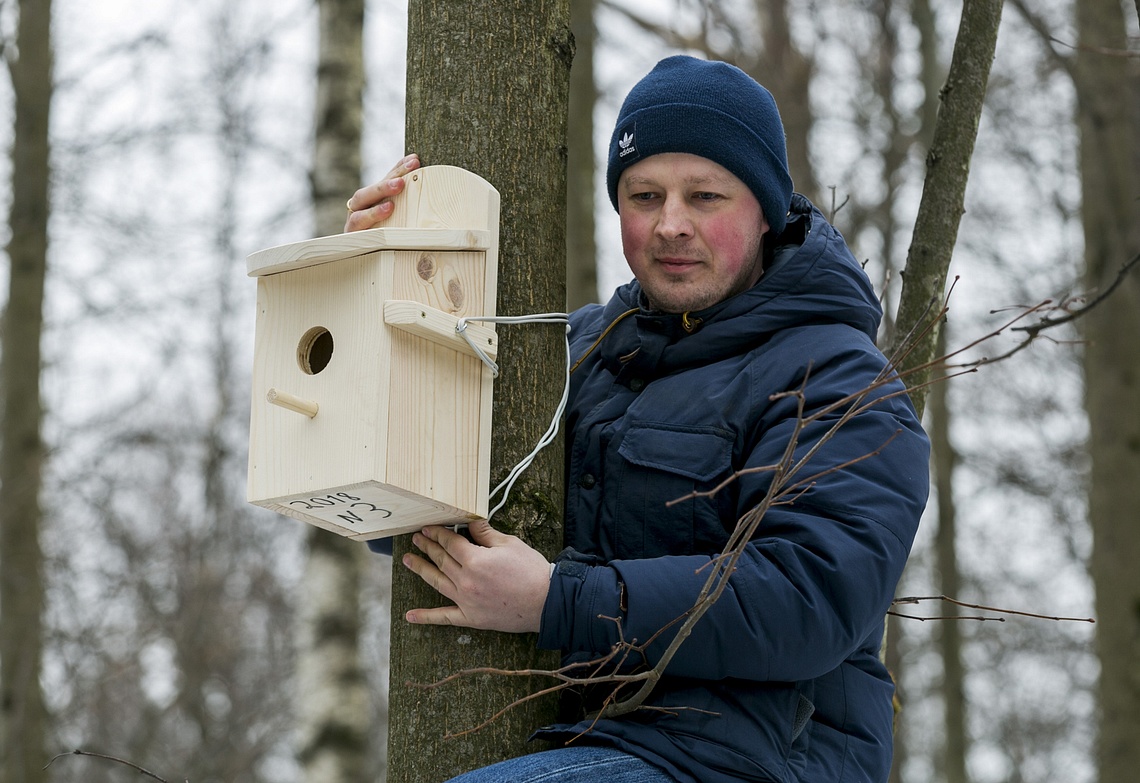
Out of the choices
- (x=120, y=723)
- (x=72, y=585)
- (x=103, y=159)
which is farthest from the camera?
(x=120, y=723)

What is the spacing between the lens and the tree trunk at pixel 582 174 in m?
7.45

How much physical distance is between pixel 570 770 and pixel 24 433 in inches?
216

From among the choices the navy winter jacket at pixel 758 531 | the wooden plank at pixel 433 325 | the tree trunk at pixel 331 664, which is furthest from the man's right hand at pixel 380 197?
the tree trunk at pixel 331 664

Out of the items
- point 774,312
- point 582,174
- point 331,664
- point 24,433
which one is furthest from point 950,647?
point 774,312

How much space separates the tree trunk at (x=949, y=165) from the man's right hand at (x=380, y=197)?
4.43 ft

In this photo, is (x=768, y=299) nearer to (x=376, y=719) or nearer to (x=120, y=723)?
(x=120, y=723)

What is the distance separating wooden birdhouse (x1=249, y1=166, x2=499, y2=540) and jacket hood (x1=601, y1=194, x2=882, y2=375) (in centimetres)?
33

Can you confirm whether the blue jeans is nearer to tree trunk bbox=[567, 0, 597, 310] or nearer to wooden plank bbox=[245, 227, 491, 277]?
wooden plank bbox=[245, 227, 491, 277]

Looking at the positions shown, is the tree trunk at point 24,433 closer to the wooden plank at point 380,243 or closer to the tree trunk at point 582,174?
the tree trunk at point 582,174

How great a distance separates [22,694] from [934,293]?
16.5ft

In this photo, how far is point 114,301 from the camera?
1038 centimetres

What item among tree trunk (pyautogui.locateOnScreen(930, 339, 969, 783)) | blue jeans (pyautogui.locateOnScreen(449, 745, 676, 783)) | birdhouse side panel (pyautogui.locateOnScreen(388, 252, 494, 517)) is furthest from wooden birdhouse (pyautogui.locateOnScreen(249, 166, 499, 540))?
tree trunk (pyautogui.locateOnScreen(930, 339, 969, 783))

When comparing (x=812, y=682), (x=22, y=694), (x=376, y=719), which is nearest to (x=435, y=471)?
(x=812, y=682)

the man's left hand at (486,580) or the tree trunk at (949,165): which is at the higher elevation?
the tree trunk at (949,165)
